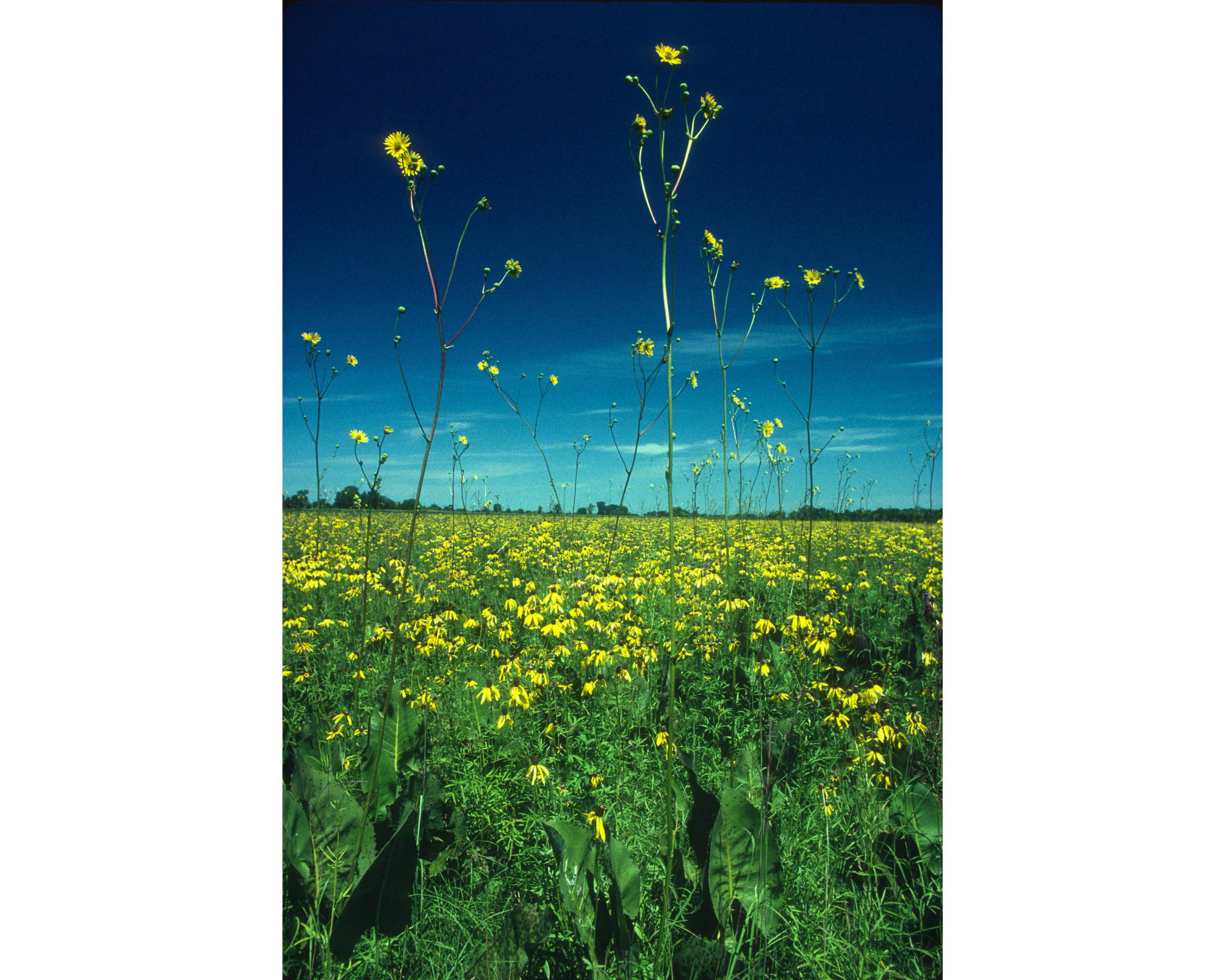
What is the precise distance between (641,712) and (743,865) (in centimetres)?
55

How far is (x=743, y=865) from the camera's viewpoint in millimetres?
774

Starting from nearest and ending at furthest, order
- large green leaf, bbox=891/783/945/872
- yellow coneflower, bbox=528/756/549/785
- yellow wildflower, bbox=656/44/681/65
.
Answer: yellow wildflower, bbox=656/44/681/65 → large green leaf, bbox=891/783/945/872 → yellow coneflower, bbox=528/756/549/785

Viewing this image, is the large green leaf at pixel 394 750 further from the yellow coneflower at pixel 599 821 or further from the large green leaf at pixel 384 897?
the yellow coneflower at pixel 599 821

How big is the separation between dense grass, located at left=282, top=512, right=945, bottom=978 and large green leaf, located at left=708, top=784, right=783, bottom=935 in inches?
1.1

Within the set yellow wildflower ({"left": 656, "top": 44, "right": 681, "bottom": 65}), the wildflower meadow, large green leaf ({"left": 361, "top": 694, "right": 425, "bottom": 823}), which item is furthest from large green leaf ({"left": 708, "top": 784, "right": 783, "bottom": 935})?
yellow wildflower ({"left": 656, "top": 44, "right": 681, "bottom": 65})

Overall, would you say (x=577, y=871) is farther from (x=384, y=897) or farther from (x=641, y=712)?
(x=641, y=712)

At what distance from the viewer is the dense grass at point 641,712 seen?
77 centimetres

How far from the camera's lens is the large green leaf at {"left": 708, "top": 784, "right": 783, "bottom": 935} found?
0.76 meters

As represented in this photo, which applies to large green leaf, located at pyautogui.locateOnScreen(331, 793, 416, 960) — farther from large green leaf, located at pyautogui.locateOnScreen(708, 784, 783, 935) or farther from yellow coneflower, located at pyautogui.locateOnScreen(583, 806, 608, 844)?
large green leaf, located at pyautogui.locateOnScreen(708, 784, 783, 935)

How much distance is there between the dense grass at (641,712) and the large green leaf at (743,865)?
28 millimetres

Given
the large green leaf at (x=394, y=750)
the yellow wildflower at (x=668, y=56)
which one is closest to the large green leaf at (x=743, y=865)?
the large green leaf at (x=394, y=750)
